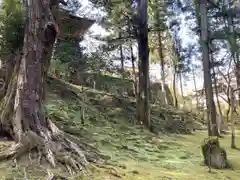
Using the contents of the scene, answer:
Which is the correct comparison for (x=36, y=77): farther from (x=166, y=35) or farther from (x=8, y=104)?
(x=166, y=35)

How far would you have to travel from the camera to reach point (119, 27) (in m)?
12.0

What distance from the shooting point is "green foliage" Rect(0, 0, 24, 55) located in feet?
→ 19.3

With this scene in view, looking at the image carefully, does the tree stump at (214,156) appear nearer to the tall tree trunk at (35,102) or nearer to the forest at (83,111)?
the forest at (83,111)

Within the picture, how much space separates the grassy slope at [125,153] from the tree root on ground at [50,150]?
0.18 m

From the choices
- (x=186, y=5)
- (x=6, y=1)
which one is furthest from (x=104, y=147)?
(x=186, y=5)

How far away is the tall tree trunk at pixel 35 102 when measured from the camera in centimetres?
438

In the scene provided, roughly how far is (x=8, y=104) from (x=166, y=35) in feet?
49.9

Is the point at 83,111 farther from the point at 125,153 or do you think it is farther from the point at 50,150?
the point at 50,150

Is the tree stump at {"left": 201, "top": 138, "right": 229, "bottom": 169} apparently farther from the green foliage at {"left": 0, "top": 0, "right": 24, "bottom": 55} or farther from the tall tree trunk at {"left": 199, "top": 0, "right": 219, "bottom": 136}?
the green foliage at {"left": 0, "top": 0, "right": 24, "bottom": 55}

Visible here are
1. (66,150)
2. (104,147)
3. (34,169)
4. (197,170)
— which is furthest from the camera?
(104,147)

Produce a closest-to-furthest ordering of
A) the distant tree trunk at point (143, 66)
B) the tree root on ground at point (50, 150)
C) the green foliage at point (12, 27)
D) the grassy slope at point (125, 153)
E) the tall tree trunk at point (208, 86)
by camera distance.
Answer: the tree root on ground at point (50, 150)
the grassy slope at point (125, 153)
the green foliage at point (12, 27)
the tall tree trunk at point (208, 86)
the distant tree trunk at point (143, 66)

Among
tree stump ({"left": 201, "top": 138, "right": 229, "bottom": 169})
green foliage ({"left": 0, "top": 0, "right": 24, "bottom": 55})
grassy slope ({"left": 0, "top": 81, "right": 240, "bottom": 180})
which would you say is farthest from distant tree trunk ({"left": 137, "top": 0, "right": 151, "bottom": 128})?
green foliage ({"left": 0, "top": 0, "right": 24, "bottom": 55})

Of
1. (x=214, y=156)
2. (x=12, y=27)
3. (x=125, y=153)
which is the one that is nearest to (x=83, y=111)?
(x=125, y=153)

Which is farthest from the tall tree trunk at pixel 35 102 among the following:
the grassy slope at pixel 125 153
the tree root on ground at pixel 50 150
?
the grassy slope at pixel 125 153
